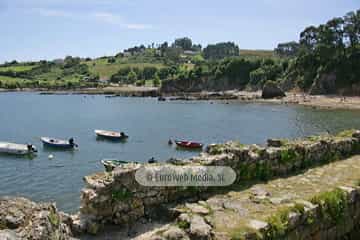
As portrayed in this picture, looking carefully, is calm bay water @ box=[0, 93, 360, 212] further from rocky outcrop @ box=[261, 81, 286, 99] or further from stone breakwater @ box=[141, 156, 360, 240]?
stone breakwater @ box=[141, 156, 360, 240]

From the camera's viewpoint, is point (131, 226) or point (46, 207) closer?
point (46, 207)

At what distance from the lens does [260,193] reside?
10469 mm

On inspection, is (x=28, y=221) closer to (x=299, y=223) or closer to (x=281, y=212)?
(x=281, y=212)

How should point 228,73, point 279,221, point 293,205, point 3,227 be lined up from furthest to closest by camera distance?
point 228,73, point 293,205, point 279,221, point 3,227

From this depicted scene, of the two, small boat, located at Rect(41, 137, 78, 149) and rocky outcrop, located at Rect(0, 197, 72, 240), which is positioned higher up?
rocky outcrop, located at Rect(0, 197, 72, 240)

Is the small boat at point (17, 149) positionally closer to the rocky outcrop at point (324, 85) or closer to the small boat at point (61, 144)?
the small boat at point (61, 144)

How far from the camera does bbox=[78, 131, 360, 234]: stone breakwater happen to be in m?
8.49

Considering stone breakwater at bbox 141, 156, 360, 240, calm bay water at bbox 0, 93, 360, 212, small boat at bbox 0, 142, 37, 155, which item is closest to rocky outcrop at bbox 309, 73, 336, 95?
calm bay water at bbox 0, 93, 360, 212

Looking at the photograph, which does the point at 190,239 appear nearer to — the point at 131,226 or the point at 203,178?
the point at 131,226

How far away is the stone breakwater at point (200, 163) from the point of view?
8.49m

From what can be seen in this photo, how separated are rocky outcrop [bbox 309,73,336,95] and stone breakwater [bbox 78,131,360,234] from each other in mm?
93084

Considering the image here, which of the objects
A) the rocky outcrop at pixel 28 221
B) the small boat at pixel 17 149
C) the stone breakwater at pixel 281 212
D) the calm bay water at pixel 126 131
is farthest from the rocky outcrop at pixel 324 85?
the rocky outcrop at pixel 28 221

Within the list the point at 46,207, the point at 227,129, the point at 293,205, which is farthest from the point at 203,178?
the point at 227,129

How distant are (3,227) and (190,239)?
3.59 m
